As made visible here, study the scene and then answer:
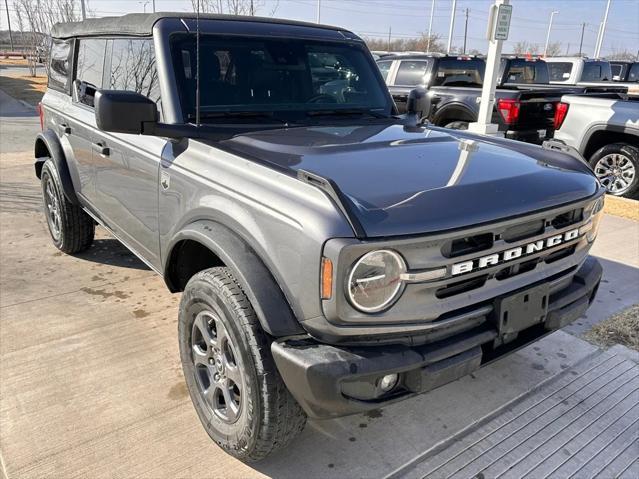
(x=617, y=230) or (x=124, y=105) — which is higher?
(x=124, y=105)

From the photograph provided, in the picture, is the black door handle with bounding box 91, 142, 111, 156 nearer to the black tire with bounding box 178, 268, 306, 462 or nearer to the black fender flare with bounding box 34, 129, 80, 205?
the black fender flare with bounding box 34, 129, 80, 205

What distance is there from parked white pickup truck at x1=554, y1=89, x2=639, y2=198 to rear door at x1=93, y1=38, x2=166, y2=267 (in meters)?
6.23

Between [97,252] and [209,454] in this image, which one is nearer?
[209,454]

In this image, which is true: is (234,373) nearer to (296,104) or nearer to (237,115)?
(237,115)

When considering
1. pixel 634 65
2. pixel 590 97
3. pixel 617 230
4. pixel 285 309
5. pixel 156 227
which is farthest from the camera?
pixel 634 65

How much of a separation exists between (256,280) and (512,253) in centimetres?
105

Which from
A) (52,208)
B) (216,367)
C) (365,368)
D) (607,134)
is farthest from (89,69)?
(607,134)

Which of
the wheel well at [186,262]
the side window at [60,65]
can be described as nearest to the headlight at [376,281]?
the wheel well at [186,262]

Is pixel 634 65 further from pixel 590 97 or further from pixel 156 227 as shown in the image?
pixel 156 227

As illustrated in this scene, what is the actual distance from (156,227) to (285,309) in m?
1.31

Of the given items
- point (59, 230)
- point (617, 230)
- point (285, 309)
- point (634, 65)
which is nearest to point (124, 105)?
point (285, 309)

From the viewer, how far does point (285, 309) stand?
203cm

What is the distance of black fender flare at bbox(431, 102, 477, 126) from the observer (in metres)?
9.22

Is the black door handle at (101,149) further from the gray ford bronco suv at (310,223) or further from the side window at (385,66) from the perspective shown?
the side window at (385,66)
